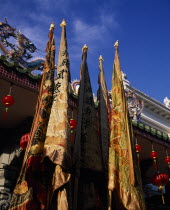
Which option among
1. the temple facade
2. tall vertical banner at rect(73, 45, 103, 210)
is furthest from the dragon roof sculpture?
tall vertical banner at rect(73, 45, 103, 210)

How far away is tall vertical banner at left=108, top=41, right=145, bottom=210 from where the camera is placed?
261 cm

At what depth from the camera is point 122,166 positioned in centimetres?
285

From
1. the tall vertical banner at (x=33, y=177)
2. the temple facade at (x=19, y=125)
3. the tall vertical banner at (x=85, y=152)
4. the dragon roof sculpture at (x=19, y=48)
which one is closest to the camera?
the tall vertical banner at (x=33, y=177)

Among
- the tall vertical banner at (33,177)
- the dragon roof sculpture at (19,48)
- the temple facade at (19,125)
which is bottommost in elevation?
the tall vertical banner at (33,177)

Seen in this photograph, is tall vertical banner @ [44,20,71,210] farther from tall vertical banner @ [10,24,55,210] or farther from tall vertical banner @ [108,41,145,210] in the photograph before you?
tall vertical banner @ [108,41,145,210]

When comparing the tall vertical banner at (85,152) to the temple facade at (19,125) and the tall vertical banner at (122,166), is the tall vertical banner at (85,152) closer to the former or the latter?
the tall vertical banner at (122,166)

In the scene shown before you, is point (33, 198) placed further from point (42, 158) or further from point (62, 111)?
point (62, 111)

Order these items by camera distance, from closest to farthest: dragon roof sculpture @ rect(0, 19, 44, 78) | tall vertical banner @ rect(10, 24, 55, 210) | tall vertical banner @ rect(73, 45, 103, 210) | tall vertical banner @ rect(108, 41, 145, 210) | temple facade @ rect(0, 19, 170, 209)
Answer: tall vertical banner @ rect(10, 24, 55, 210) < tall vertical banner @ rect(108, 41, 145, 210) < tall vertical banner @ rect(73, 45, 103, 210) < temple facade @ rect(0, 19, 170, 209) < dragon roof sculpture @ rect(0, 19, 44, 78)

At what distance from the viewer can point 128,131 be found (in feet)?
10.1

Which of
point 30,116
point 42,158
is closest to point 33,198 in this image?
point 42,158

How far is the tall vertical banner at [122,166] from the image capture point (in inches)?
103

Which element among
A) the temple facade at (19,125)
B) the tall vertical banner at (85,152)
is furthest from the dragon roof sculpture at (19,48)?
the tall vertical banner at (85,152)

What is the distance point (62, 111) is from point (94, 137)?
0.93 metres

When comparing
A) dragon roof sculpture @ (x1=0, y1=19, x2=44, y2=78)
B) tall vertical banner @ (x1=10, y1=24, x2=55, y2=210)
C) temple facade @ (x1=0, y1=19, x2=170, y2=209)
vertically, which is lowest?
tall vertical banner @ (x1=10, y1=24, x2=55, y2=210)
